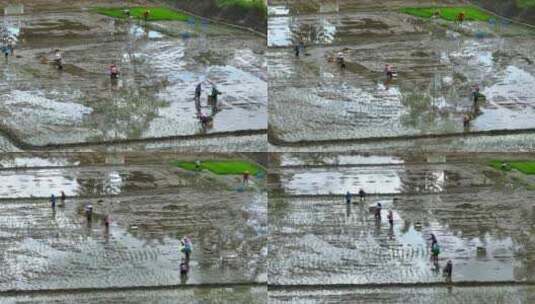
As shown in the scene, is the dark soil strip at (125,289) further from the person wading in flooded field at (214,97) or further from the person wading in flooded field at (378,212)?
the person wading in flooded field at (378,212)

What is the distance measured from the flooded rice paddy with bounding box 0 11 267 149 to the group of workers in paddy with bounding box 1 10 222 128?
7cm

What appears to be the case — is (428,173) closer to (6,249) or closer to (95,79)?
(95,79)

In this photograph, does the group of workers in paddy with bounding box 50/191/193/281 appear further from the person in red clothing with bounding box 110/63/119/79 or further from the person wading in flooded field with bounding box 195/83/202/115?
the person in red clothing with bounding box 110/63/119/79

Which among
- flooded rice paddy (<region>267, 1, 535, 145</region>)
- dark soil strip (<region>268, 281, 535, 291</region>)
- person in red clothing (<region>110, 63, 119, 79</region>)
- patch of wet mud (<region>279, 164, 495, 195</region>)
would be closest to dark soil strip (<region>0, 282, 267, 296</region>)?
dark soil strip (<region>268, 281, 535, 291</region>)

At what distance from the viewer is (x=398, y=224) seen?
1941 cm

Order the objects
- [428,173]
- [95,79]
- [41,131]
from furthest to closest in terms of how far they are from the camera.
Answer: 1. [428,173]
2. [95,79]
3. [41,131]

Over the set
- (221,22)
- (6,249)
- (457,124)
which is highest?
(221,22)

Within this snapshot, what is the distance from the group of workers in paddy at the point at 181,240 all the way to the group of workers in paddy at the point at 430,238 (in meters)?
3.17

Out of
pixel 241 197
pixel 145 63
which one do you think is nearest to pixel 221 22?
pixel 145 63

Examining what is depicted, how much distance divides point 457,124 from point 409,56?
2.91 metres

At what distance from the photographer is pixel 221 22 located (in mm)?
20000

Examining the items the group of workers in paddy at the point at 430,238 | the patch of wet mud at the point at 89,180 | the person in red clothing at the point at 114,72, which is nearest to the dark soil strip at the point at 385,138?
the group of workers in paddy at the point at 430,238

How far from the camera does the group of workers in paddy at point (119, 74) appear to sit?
17652 mm

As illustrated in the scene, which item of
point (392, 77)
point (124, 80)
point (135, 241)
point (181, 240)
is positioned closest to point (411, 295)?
point (181, 240)
